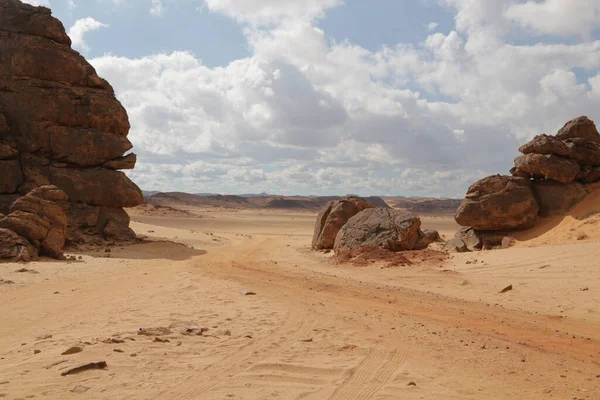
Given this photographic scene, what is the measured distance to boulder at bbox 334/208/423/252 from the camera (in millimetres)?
17906

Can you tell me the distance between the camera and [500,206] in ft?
58.4

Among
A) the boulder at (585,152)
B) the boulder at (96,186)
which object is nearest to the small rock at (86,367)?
the boulder at (96,186)

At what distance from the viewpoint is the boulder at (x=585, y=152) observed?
62.4ft

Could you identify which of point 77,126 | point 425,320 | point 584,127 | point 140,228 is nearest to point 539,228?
point 584,127

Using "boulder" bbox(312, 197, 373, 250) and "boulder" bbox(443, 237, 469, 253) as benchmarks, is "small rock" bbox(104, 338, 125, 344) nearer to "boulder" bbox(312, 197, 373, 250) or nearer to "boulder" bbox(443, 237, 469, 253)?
"boulder" bbox(443, 237, 469, 253)

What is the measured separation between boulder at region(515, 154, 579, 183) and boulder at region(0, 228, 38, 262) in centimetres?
1845

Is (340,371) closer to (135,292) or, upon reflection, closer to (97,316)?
(97,316)

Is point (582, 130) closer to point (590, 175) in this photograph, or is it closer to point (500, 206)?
point (590, 175)

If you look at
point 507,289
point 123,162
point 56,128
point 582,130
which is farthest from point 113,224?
point 582,130

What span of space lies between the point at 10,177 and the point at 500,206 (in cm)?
2088

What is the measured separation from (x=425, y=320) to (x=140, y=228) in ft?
88.0

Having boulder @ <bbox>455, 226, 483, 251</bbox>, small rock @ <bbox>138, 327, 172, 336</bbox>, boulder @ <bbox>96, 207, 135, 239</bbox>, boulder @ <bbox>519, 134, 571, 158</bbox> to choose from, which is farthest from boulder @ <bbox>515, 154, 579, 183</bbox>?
boulder @ <bbox>96, 207, 135, 239</bbox>

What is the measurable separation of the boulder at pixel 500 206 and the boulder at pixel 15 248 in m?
15.5

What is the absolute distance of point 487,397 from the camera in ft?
16.1
